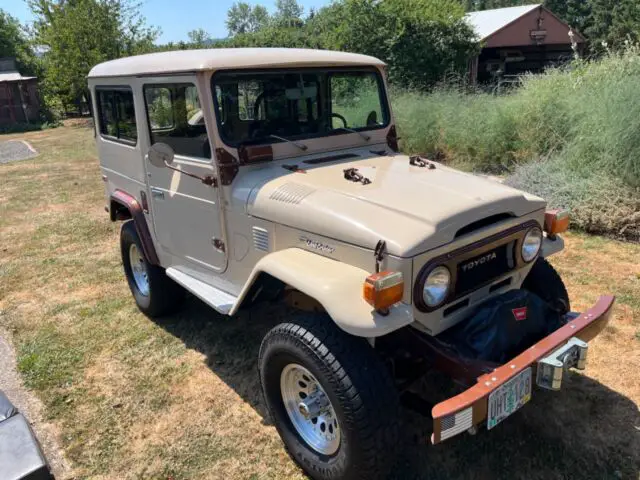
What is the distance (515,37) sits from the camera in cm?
2455

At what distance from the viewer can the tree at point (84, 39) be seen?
22.2 meters

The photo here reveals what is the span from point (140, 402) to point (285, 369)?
1.33m

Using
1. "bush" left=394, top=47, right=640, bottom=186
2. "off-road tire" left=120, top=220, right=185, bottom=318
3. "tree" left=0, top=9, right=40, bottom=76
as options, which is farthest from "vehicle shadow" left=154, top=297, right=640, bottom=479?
"tree" left=0, top=9, right=40, bottom=76

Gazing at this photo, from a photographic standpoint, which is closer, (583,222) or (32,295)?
(32,295)

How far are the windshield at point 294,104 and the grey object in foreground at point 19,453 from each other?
6.45ft

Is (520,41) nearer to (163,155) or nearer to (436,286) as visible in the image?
(163,155)

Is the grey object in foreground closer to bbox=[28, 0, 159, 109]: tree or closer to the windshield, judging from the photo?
the windshield

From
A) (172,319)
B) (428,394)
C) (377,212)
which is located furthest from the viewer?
(172,319)

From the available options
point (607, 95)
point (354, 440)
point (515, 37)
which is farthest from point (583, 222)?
point (515, 37)

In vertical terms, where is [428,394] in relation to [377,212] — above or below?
below

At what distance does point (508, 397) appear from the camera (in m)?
2.25

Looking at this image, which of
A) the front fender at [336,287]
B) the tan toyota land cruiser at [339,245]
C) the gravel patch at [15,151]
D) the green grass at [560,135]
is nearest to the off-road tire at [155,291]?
the tan toyota land cruiser at [339,245]

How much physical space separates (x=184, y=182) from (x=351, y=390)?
193 centimetres

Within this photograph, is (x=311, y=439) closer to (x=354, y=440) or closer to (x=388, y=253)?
(x=354, y=440)
